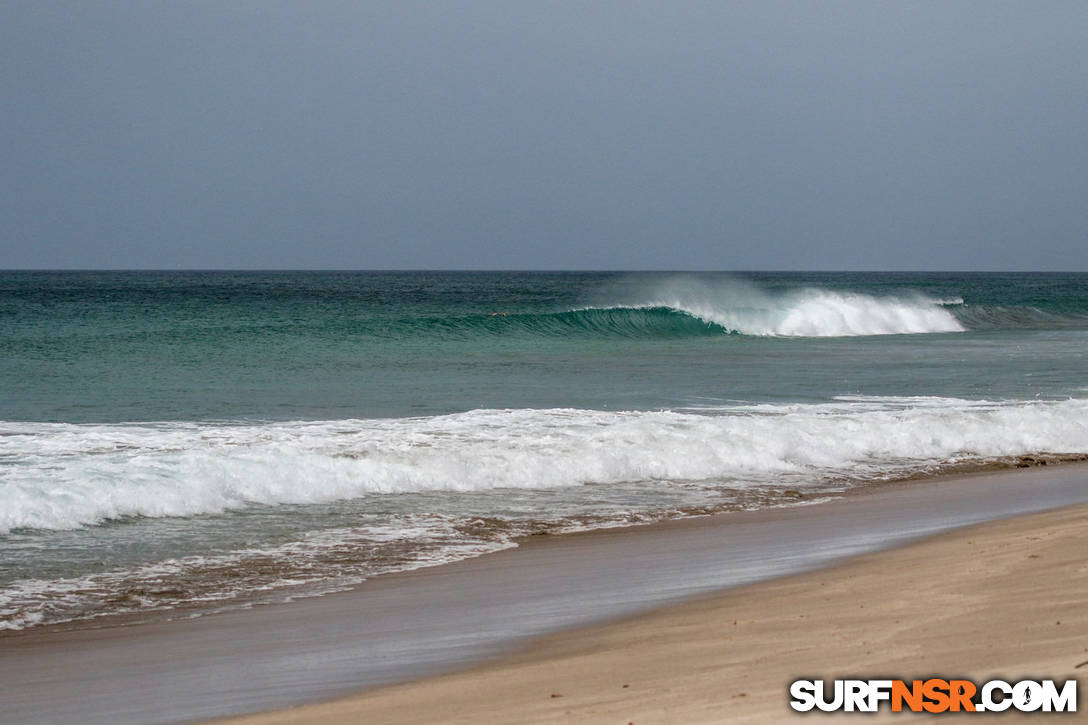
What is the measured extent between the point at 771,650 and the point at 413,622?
6.28ft

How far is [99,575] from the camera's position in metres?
6.79

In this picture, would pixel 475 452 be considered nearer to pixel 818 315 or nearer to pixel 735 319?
pixel 735 319

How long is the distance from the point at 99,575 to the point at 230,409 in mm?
7946

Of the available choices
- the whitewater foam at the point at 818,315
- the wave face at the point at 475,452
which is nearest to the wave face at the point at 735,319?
the whitewater foam at the point at 818,315

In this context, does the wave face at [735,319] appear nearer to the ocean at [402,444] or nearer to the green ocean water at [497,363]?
the green ocean water at [497,363]

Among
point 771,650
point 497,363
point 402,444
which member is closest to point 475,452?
point 402,444

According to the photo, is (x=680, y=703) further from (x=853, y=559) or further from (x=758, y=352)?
(x=758, y=352)

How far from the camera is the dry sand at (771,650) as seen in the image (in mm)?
4094

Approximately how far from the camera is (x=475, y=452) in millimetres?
10766

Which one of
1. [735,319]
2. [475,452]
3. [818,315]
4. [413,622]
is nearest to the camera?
[413,622]

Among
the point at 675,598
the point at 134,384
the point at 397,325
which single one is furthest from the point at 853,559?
the point at 397,325

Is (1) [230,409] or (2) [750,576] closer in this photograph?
(2) [750,576]

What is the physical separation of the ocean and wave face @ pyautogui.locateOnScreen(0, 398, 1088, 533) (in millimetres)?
32

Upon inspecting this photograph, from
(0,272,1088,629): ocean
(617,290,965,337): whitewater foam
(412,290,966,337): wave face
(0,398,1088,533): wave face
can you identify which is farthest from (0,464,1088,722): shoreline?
(617,290,965,337): whitewater foam
